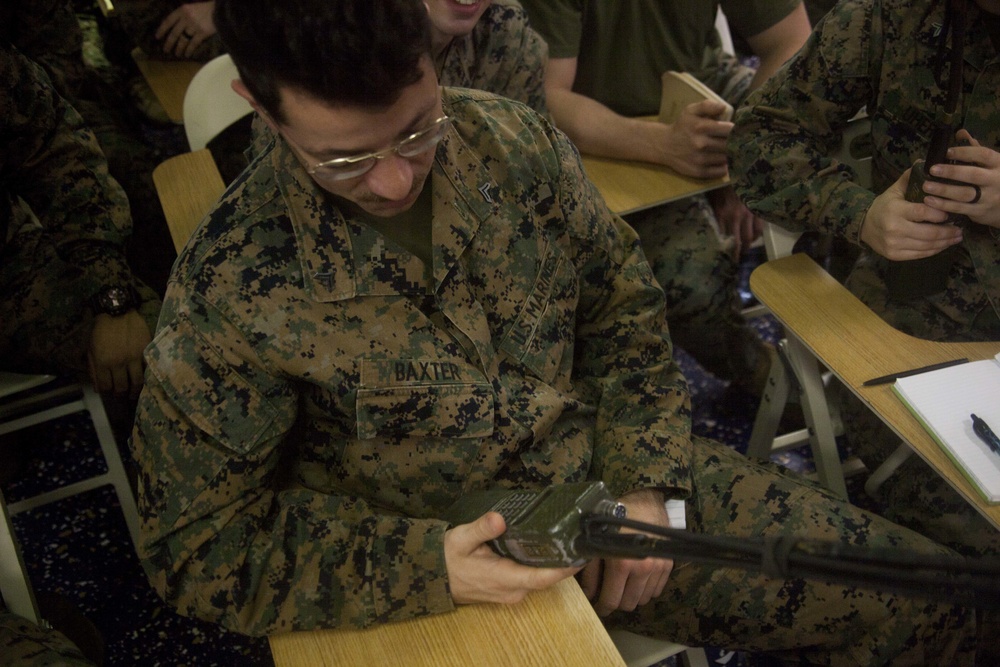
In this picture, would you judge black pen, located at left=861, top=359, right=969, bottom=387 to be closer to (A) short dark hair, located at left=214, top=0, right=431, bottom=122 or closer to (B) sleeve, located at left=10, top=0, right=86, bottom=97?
(A) short dark hair, located at left=214, top=0, right=431, bottom=122

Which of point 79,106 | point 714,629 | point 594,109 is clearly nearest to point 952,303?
point 714,629

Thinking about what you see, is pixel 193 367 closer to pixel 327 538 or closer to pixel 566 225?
pixel 327 538

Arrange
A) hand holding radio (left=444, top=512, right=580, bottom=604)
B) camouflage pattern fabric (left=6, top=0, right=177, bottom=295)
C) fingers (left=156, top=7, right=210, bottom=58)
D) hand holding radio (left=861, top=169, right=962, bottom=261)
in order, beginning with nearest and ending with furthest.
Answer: hand holding radio (left=444, top=512, right=580, bottom=604)
hand holding radio (left=861, top=169, right=962, bottom=261)
camouflage pattern fabric (left=6, top=0, right=177, bottom=295)
fingers (left=156, top=7, right=210, bottom=58)

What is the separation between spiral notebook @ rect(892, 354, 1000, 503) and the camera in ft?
3.63

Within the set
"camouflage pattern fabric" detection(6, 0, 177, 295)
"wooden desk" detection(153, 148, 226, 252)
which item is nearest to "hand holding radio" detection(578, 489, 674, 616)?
"wooden desk" detection(153, 148, 226, 252)

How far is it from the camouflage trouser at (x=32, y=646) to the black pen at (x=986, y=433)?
1.36m

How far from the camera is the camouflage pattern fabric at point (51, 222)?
5.80 ft

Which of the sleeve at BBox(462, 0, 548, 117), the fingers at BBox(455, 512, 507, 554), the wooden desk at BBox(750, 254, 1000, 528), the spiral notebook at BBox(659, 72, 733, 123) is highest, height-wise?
the sleeve at BBox(462, 0, 548, 117)

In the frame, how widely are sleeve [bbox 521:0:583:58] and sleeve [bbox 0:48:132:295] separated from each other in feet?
3.72

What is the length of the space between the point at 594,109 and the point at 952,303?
0.98m

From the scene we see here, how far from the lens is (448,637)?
3.22ft

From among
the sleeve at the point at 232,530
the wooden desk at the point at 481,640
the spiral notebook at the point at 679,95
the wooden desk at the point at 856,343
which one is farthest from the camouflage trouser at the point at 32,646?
the spiral notebook at the point at 679,95

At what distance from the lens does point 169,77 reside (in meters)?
2.37

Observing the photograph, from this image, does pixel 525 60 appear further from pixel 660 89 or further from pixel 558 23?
pixel 660 89
